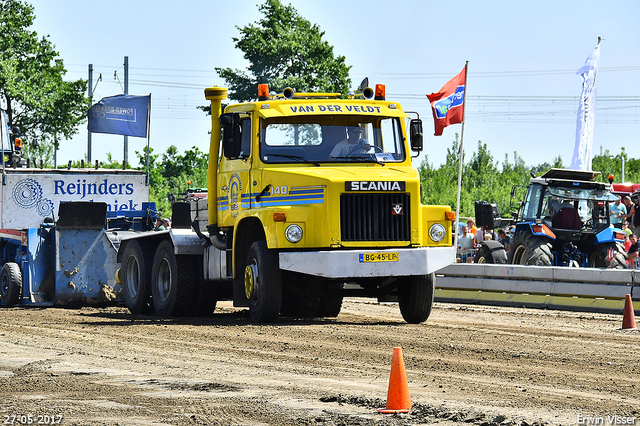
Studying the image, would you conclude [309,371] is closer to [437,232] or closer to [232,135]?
[437,232]

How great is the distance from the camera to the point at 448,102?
23.5 m

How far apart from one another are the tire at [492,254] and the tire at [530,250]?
0.63 m

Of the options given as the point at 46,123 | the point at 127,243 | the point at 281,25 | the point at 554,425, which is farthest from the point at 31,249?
the point at 281,25

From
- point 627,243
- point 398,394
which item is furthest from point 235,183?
point 627,243

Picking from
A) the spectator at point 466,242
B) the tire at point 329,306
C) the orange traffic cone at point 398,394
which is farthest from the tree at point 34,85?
the orange traffic cone at point 398,394

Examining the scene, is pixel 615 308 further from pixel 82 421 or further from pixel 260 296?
pixel 82 421

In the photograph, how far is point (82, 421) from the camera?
21.9 ft

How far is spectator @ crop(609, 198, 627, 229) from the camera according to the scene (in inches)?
867

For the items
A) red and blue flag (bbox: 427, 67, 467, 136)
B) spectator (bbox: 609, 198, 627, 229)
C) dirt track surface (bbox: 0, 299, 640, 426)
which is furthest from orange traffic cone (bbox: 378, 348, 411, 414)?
red and blue flag (bbox: 427, 67, 467, 136)

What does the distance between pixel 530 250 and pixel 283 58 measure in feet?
92.7

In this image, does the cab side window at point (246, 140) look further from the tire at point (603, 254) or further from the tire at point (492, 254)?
the tire at point (492, 254)

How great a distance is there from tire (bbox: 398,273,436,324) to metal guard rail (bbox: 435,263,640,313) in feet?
13.4

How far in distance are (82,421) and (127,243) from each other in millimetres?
10326

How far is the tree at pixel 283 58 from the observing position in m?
45.7
